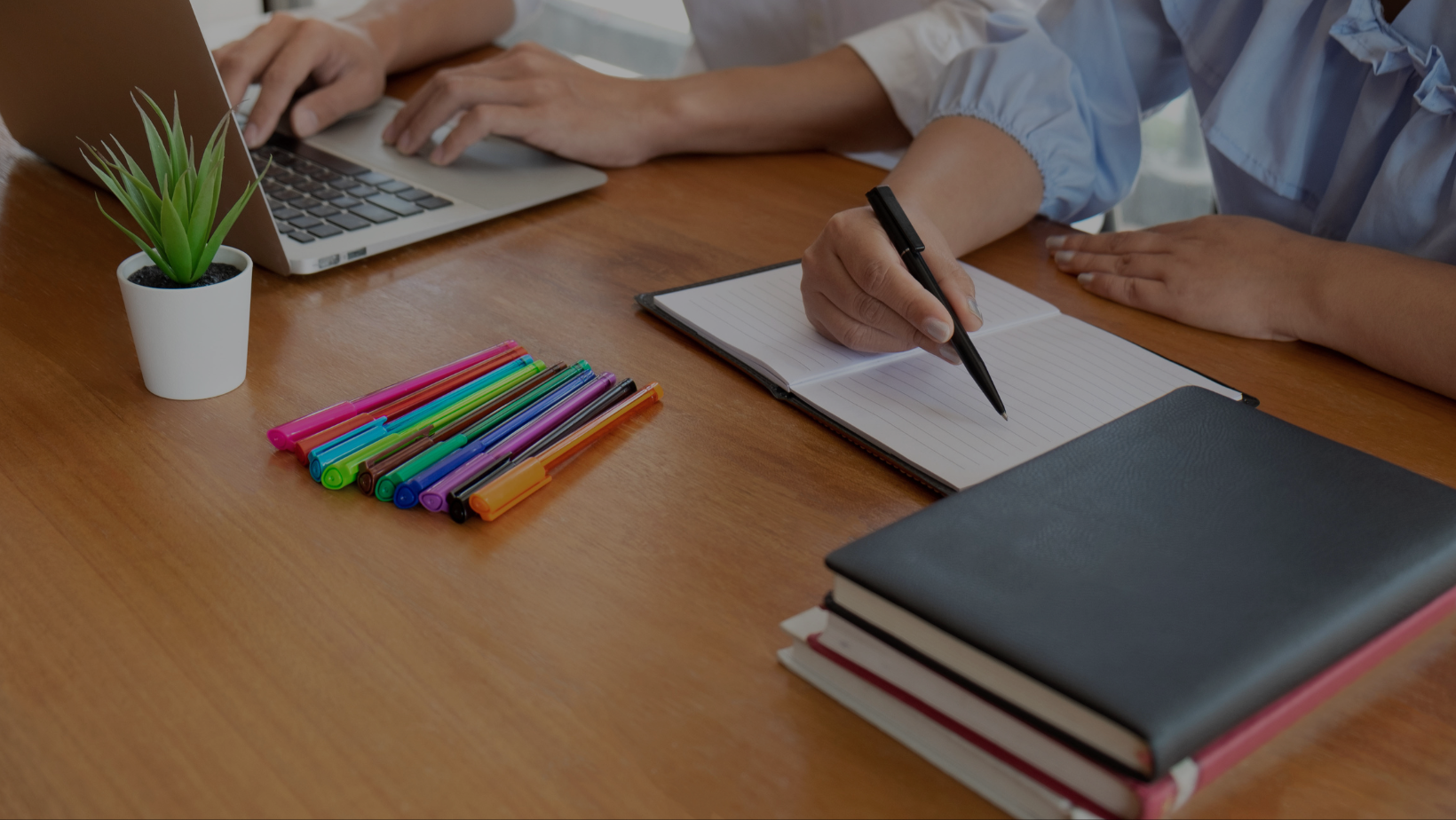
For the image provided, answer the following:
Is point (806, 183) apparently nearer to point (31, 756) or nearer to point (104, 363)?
point (104, 363)

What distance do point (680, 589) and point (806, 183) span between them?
0.65 metres

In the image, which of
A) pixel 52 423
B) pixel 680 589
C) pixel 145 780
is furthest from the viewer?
pixel 52 423

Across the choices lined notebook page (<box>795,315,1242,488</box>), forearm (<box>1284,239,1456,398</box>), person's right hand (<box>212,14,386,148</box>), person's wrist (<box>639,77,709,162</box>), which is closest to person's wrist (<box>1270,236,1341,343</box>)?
forearm (<box>1284,239,1456,398</box>)

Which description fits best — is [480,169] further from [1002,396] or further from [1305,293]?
[1305,293]

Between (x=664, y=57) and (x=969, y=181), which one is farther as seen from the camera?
(x=664, y=57)

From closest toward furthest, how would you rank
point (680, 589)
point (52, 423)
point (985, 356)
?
point (680, 589)
point (52, 423)
point (985, 356)

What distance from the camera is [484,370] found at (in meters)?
0.70

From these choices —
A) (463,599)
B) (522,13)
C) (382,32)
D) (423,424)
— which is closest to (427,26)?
(382,32)

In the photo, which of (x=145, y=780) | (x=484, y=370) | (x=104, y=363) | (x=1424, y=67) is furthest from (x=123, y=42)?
(x=1424, y=67)

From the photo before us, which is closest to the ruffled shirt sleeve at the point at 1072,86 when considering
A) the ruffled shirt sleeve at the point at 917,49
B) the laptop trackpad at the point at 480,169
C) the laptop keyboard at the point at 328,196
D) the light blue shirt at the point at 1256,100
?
the light blue shirt at the point at 1256,100

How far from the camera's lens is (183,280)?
2.13 ft

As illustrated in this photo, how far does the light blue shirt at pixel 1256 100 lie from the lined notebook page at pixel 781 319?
0.22m

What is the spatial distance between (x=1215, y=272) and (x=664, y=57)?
2250 millimetres

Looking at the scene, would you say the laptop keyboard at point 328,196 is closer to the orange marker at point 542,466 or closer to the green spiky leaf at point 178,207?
the green spiky leaf at point 178,207
